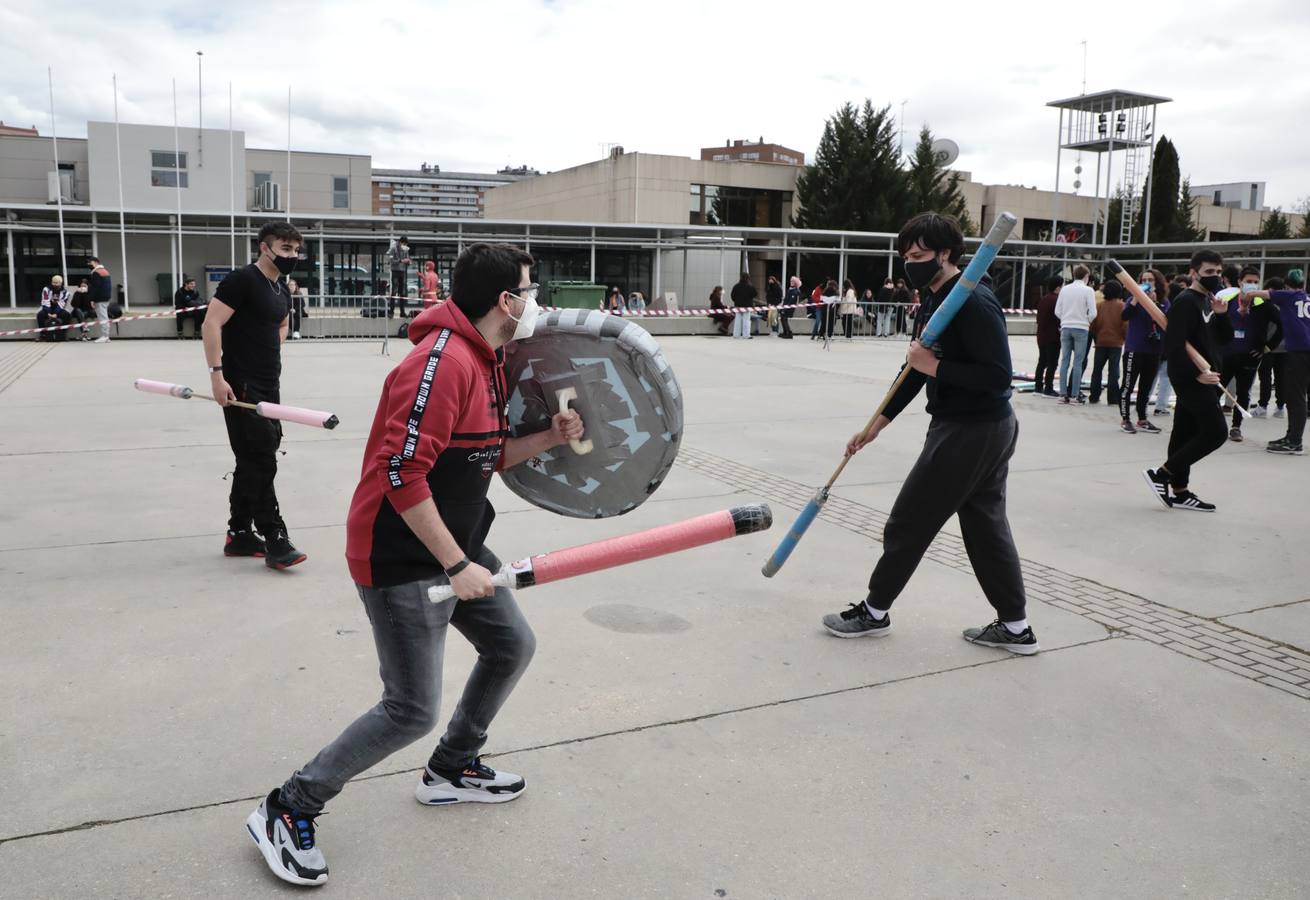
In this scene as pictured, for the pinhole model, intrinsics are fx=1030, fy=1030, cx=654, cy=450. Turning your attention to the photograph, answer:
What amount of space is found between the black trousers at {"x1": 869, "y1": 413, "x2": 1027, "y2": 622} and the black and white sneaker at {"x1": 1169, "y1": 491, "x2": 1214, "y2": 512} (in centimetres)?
366

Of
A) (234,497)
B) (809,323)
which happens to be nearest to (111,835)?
(234,497)

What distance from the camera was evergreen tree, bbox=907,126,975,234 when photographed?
46.4m

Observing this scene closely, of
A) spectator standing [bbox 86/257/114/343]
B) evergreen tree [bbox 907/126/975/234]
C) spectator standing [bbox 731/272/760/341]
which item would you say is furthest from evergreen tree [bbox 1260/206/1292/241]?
spectator standing [bbox 86/257/114/343]

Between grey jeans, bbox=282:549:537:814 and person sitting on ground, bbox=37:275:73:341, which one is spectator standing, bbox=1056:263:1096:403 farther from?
person sitting on ground, bbox=37:275:73:341

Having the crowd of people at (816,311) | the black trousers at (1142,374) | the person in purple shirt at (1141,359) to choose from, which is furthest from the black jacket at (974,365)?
the crowd of people at (816,311)

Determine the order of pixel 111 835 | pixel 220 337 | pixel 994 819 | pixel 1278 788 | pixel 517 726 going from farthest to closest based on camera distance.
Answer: pixel 220 337 < pixel 517 726 < pixel 1278 788 < pixel 994 819 < pixel 111 835

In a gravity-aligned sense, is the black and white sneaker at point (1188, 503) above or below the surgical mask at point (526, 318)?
below

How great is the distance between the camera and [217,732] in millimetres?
3609

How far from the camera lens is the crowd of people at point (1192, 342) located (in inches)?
327

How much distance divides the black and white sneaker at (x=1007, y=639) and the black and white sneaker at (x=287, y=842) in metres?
3.04

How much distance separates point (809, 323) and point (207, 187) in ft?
82.0

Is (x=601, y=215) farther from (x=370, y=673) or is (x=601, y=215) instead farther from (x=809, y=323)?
(x=370, y=673)

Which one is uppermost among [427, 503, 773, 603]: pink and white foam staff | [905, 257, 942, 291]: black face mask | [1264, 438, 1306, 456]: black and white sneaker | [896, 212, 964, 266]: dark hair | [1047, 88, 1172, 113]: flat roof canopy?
[1047, 88, 1172, 113]: flat roof canopy

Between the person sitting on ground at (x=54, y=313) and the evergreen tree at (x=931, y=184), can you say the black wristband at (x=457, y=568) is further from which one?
the evergreen tree at (x=931, y=184)
